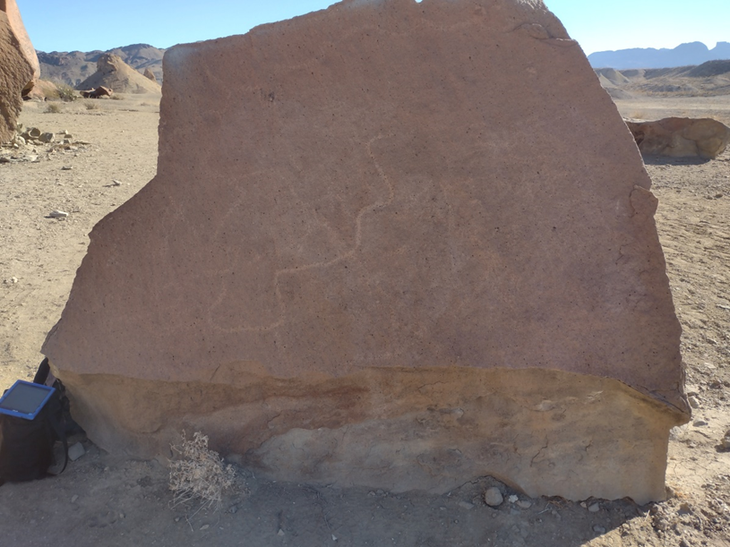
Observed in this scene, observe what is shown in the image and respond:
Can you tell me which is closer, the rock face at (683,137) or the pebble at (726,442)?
the pebble at (726,442)

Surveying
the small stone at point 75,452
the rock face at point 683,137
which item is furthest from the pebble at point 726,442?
the rock face at point 683,137

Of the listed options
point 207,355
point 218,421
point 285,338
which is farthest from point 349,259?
point 218,421

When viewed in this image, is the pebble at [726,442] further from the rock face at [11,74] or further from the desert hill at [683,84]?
the desert hill at [683,84]

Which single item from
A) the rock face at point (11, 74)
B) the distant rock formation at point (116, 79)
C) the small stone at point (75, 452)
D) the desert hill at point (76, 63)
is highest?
the desert hill at point (76, 63)

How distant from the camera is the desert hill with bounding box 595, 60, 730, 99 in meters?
27.8

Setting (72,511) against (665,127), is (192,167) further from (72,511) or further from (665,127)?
(665,127)

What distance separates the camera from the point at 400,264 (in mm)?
1917

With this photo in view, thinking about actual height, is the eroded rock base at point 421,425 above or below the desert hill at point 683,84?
below

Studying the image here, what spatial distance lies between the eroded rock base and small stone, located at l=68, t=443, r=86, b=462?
0.88 ft

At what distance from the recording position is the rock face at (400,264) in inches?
72.6

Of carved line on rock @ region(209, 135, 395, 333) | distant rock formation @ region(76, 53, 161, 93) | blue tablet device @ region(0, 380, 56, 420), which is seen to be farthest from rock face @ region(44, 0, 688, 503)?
distant rock formation @ region(76, 53, 161, 93)

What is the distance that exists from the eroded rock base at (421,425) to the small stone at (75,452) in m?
0.27

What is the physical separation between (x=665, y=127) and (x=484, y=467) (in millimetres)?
7812

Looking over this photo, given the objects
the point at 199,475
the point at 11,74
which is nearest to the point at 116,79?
the point at 11,74
